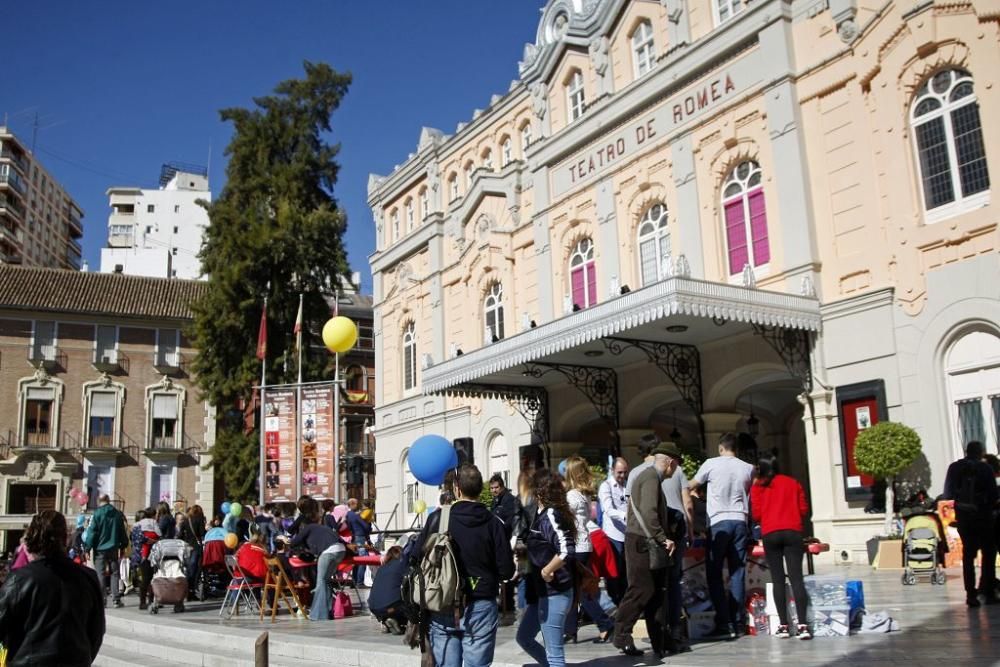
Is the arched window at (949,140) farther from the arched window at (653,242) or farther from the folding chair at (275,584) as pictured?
the folding chair at (275,584)

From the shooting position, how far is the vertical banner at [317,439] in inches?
762

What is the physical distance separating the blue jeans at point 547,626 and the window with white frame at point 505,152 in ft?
68.4

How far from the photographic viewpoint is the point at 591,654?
8422 mm

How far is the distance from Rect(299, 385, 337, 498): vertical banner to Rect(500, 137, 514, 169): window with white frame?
34.0ft

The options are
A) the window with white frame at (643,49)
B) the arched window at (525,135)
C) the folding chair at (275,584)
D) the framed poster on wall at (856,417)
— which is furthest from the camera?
the arched window at (525,135)

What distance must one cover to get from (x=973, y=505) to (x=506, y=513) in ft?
15.6

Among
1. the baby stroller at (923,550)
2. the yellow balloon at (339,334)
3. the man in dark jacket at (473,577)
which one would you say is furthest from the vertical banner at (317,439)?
the man in dark jacket at (473,577)

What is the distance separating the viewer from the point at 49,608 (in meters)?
5.07

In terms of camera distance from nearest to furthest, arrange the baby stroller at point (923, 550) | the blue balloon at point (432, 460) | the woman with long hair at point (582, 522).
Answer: the woman with long hair at point (582, 522) → the baby stroller at point (923, 550) → the blue balloon at point (432, 460)

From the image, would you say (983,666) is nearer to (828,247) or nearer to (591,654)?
(591,654)

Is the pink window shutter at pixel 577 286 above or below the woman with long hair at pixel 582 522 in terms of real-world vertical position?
above

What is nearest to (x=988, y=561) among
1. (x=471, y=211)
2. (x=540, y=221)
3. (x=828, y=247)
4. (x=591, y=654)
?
(x=591, y=654)

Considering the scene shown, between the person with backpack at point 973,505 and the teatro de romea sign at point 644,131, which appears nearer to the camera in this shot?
the person with backpack at point 973,505

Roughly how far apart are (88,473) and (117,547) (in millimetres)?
31218
